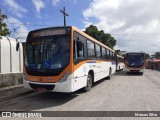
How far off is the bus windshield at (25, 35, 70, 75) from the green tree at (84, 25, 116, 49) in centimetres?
4222

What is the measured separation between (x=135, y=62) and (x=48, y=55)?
1677 cm

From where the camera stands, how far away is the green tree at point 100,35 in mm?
50000

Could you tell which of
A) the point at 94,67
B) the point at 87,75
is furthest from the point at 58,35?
the point at 94,67

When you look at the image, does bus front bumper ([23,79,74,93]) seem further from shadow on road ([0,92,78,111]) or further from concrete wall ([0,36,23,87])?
concrete wall ([0,36,23,87])

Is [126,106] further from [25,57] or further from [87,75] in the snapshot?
[25,57]

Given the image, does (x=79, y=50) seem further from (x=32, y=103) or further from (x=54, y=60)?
(x=32, y=103)

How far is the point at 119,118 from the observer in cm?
570

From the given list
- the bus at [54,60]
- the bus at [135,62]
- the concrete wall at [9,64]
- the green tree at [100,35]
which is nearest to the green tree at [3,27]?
the concrete wall at [9,64]

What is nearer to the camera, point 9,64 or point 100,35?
point 9,64

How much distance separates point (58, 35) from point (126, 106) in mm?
3936

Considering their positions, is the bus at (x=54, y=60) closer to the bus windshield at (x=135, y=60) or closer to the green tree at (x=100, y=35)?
the bus windshield at (x=135, y=60)

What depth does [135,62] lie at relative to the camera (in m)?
22.6

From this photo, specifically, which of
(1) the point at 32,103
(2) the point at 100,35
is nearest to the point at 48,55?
(1) the point at 32,103

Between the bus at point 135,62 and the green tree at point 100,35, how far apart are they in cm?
2721
